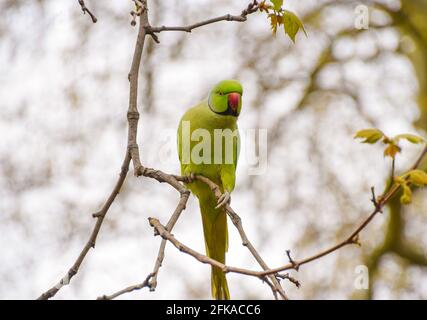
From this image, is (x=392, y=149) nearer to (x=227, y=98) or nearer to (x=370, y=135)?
(x=370, y=135)

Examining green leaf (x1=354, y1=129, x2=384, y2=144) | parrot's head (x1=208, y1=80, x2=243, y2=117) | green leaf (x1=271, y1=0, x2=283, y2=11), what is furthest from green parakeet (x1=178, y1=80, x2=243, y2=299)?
green leaf (x1=354, y1=129, x2=384, y2=144)

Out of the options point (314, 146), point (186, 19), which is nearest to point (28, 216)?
point (186, 19)

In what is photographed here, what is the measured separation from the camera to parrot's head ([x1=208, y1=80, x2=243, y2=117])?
10.2 ft

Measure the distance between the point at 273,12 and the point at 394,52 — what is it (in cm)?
657

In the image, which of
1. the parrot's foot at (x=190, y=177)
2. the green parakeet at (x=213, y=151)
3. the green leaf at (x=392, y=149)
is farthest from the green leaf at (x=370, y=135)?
the green parakeet at (x=213, y=151)

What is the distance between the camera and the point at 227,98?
315 cm

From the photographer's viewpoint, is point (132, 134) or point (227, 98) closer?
point (132, 134)

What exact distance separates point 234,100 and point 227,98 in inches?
2.1

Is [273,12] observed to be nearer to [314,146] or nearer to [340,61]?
[314,146]

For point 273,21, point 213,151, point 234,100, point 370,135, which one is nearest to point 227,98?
point 234,100

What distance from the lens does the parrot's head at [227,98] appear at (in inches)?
123

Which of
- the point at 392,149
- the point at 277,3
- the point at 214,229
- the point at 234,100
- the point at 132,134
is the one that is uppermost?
the point at 277,3

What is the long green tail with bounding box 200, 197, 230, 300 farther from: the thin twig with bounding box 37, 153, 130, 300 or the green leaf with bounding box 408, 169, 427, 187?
the green leaf with bounding box 408, 169, 427, 187

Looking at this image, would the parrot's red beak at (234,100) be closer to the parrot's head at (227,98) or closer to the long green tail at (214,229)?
the parrot's head at (227,98)
